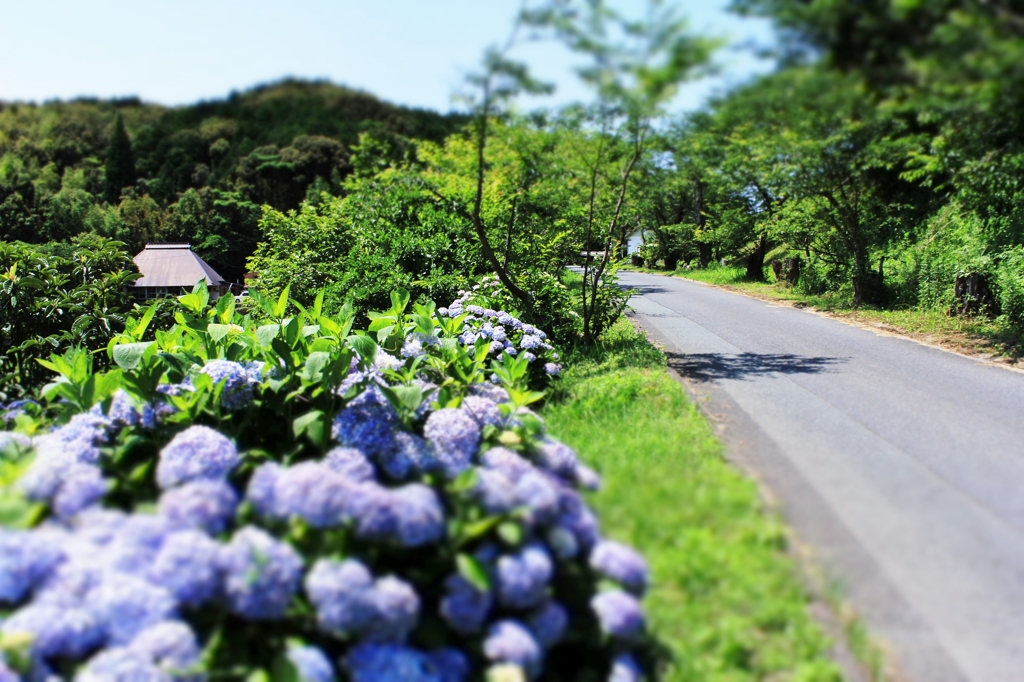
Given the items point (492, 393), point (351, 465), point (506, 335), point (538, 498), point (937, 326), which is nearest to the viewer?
point (538, 498)

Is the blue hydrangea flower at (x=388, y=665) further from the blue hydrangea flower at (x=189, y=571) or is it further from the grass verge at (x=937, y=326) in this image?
the grass verge at (x=937, y=326)

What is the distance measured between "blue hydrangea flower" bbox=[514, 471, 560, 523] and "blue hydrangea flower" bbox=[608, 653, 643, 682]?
38 cm

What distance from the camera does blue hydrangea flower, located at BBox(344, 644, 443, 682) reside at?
151 centimetres

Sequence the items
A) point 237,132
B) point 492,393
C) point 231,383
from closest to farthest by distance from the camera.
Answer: point 231,383, point 492,393, point 237,132

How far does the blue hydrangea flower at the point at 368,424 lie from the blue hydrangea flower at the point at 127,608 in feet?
3.13

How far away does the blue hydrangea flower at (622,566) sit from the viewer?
1.73 metres

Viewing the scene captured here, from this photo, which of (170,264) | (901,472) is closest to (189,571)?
(901,472)

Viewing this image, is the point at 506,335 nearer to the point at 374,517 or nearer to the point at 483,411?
the point at 483,411

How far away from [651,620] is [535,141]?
4.73 metres

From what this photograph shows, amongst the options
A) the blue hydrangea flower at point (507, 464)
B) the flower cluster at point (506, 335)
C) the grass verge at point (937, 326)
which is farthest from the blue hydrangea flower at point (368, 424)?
the grass verge at point (937, 326)

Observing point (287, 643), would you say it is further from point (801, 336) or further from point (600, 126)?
point (801, 336)

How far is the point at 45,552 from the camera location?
5.34ft

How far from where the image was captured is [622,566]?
5.70 ft

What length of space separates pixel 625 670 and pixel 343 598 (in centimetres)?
71
